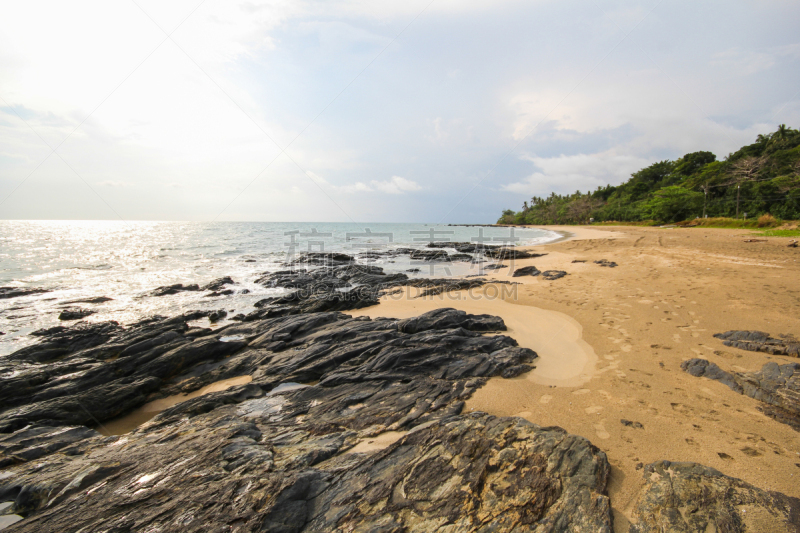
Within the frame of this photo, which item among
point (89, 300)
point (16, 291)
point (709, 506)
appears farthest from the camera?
point (16, 291)

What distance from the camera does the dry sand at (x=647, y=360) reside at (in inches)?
142

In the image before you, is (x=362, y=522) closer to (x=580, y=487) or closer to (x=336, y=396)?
(x=580, y=487)

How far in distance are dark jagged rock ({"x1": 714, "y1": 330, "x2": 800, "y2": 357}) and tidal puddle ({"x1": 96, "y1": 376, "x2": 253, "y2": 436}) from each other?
10.6 m

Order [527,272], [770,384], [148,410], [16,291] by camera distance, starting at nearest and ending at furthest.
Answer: [770,384] < [148,410] < [16,291] < [527,272]

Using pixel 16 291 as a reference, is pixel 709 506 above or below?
below

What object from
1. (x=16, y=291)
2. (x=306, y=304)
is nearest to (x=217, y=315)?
(x=306, y=304)

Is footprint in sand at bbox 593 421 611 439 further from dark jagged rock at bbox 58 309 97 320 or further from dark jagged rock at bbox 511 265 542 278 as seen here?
dark jagged rock at bbox 58 309 97 320

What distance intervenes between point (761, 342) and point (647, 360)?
2341mm

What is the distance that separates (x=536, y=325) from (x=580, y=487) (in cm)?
618

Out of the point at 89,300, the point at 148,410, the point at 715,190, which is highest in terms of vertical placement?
the point at 715,190

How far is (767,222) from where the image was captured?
2873 cm

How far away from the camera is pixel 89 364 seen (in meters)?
7.36

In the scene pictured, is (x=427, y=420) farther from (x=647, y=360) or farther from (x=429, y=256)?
(x=429, y=256)

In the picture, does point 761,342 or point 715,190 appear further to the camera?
point 715,190
